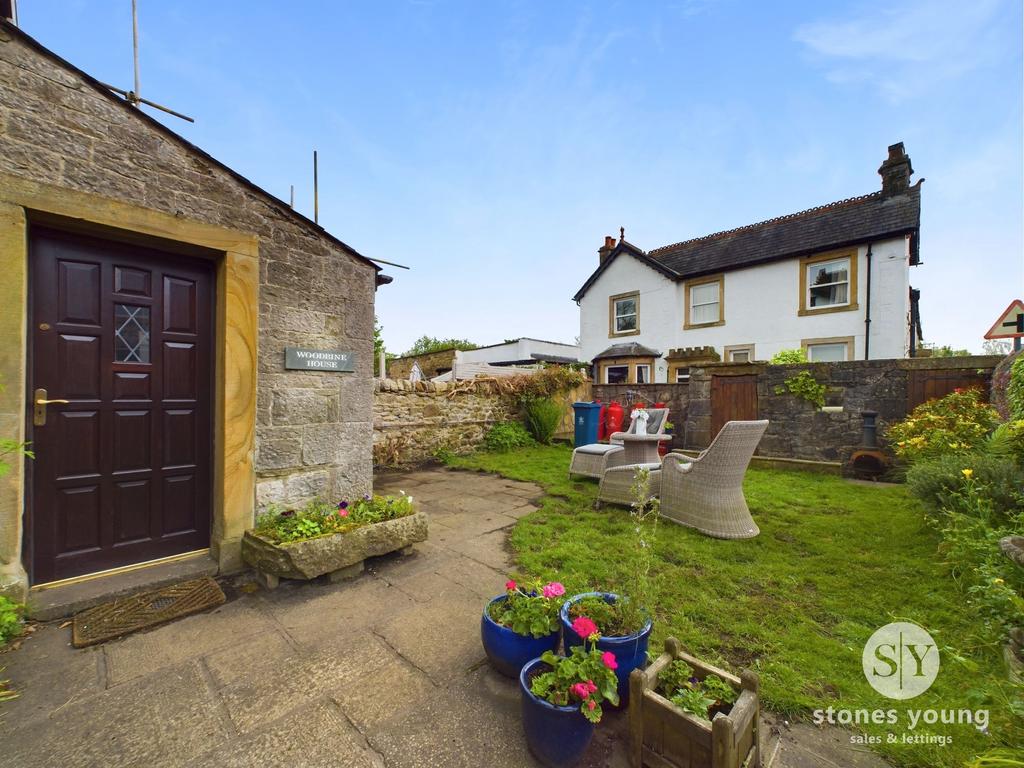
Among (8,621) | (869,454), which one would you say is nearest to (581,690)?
(8,621)

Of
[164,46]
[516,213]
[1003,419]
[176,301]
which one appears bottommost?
[1003,419]

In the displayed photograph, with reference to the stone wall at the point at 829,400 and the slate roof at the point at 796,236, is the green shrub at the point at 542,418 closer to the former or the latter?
the stone wall at the point at 829,400

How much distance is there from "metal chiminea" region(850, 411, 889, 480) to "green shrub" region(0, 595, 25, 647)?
9.43m

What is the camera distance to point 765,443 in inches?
296

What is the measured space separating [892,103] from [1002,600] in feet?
21.8

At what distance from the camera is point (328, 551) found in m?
2.80

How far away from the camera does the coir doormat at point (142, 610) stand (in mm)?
2230

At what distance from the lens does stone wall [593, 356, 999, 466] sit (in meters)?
6.26

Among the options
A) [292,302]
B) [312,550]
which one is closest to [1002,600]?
[312,550]

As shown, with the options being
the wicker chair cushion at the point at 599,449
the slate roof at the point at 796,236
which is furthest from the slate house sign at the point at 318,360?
the slate roof at the point at 796,236

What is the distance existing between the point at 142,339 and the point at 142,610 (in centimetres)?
179

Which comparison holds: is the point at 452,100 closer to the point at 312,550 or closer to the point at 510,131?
the point at 510,131

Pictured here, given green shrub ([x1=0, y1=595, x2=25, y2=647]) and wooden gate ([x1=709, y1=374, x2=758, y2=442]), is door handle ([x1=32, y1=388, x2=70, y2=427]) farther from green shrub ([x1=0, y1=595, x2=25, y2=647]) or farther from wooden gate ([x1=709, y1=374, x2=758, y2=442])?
wooden gate ([x1=709, y1=374, x2=758, y2=442])

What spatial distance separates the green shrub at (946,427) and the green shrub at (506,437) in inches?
259
